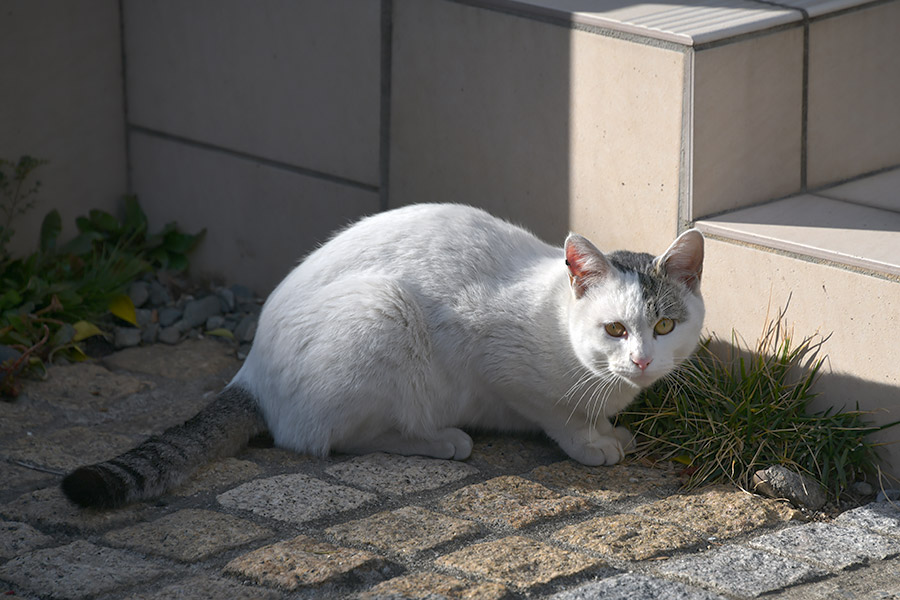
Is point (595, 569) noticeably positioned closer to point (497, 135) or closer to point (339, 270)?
point (339, 270)

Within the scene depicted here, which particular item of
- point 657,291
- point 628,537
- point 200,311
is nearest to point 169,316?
point 200,311

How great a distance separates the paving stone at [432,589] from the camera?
9.84ft

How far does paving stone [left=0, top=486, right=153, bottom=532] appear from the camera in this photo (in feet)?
11.4

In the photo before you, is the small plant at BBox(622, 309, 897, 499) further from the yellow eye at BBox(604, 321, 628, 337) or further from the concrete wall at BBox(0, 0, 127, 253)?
the concrete wall at BBox(0, 0, 127, 253)

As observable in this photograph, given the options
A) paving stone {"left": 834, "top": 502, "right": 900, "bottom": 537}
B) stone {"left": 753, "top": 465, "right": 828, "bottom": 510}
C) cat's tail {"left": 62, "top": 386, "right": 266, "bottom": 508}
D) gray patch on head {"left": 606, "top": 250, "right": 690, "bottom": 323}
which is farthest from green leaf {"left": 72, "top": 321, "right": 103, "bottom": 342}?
paving stone {"left": 834, "top": 502, "right": 900, "bottom": 537}

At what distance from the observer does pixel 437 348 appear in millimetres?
4043

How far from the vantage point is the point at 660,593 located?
3.05m

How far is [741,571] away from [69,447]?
8.34 ft

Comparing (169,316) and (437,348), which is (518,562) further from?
(169,316)

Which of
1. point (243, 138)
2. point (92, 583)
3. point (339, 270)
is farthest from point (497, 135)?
point (92, 583)

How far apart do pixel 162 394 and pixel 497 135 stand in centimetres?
193

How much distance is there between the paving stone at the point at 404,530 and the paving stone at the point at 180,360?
1846 mm

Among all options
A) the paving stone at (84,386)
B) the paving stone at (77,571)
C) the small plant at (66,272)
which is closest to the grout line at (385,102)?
the small plant at (66,272)

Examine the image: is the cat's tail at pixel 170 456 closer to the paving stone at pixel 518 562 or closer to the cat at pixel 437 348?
the cat at pixel 437 348
